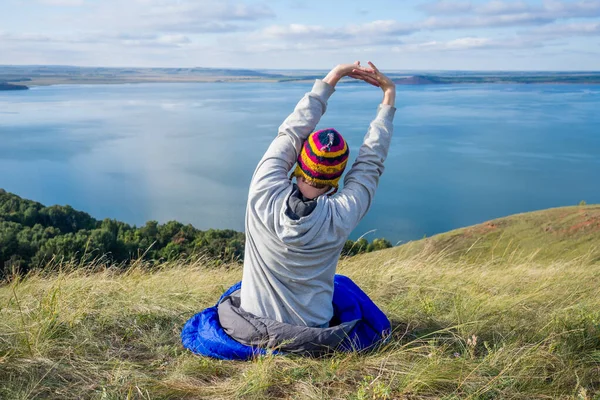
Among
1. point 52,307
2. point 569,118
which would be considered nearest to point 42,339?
point 52,307

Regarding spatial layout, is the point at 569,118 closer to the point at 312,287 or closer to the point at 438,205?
the point at 438,205

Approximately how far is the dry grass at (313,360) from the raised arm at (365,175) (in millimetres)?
706

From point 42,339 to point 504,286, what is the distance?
11.0 ft

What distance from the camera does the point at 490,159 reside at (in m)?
74.6

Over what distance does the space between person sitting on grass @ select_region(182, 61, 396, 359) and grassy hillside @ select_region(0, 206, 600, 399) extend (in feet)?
0.40

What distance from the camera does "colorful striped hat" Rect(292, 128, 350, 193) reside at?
7.53ft

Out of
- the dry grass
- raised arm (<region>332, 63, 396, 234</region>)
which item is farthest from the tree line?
raised arm (<region>332, 63, 396, 234</region>)

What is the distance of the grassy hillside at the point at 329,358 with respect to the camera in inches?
88.4

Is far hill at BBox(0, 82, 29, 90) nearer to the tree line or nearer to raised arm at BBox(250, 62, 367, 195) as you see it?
the tree line

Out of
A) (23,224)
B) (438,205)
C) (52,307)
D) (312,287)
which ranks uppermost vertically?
(312,287)

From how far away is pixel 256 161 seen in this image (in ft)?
224

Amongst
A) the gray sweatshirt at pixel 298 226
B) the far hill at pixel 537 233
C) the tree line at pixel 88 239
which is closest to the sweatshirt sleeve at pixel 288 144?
the gray sweatshirt at pixel 298 226

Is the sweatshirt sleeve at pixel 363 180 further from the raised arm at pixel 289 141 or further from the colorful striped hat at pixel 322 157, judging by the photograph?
the raised arm at pixel 289 141

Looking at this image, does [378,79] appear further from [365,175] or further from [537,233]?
[537,233]
